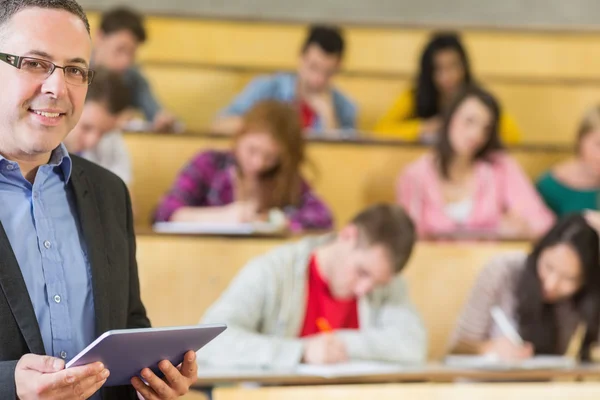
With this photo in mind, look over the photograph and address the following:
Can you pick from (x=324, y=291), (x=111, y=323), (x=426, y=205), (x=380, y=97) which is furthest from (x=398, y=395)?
(x=380, y=97)

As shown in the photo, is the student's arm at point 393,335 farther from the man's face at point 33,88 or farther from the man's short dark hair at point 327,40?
the man's short dark hair at point 327,40

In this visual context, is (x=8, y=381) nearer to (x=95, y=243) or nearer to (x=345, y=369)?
(x=95, y=243)

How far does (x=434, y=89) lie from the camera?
3.43 m

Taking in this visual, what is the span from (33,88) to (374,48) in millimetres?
3185

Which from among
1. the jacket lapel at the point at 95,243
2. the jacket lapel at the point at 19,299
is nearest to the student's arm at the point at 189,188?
the jacket lapel at the point at 95,243

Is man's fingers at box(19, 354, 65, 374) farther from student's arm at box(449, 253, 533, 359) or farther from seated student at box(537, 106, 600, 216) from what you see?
seated student at box(537, 106, 600, 216)

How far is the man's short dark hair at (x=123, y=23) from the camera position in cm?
311

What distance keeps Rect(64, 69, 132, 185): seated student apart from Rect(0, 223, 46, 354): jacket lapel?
1.58 m

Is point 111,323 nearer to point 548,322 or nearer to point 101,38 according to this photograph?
point 548,322

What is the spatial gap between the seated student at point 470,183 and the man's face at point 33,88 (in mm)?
1900

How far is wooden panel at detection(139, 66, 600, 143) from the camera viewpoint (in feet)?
12.1

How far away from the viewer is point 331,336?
1.85m

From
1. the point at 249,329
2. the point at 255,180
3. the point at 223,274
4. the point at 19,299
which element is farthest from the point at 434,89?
the point at 19,299

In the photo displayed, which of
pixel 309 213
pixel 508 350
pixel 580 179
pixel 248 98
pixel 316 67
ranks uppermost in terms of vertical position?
pixel 316 67
